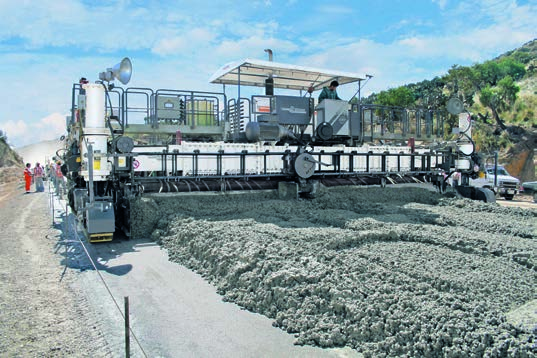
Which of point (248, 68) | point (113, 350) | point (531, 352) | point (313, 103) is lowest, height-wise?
point (113, 350)

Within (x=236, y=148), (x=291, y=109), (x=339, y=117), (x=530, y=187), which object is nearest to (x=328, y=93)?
(x=339, y=117)

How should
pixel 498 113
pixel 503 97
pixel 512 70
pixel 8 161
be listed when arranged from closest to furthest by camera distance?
1. pixel 498 113
2. pixel 503 97
3. pixel 8 161
4. pixel 512 70


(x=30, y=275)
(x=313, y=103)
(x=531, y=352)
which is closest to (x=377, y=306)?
(x=531, y=352)

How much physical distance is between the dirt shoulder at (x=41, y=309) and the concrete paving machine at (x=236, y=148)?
4.09ft

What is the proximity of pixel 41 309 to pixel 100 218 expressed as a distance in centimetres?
311

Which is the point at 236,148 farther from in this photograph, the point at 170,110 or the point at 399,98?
the point at 399,98

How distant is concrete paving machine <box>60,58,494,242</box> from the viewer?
8.69 m

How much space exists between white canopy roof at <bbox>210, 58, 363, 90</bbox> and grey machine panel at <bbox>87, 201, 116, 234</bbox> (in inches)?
227

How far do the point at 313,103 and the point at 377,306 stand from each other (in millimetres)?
8936

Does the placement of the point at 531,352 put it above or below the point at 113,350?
above

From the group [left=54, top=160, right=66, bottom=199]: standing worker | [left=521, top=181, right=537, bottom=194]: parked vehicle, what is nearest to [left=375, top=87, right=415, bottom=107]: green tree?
[left=521, top=181, right=537, bottom=194]: parked vehicle

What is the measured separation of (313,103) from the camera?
40.8 feet

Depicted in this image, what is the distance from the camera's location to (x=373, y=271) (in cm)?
491

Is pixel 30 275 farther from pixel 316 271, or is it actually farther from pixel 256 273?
pixel 316 271
